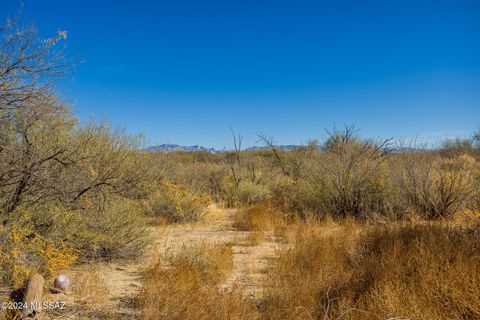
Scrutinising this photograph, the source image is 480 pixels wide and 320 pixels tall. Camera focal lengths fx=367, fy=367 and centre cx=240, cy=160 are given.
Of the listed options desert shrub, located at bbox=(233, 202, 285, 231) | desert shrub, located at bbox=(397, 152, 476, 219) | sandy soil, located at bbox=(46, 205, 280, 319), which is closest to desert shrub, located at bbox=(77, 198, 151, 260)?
sandy soil, located at bbox=(46, 205, 280, 319)

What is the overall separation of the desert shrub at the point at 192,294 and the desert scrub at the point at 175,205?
5.49 metres

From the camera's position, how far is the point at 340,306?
3730 millimetres

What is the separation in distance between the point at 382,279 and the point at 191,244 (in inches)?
166

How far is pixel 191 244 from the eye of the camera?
7.49m

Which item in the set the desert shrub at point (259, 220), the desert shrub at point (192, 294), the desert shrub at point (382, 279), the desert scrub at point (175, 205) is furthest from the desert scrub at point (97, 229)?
the desert scrub at point (175, 205)

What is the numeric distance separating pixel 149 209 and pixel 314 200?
518 centimetres

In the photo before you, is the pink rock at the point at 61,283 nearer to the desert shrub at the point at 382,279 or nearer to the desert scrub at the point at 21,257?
the desert scrub at the point at 21,257

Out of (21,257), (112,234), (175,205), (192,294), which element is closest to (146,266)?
(112,234)

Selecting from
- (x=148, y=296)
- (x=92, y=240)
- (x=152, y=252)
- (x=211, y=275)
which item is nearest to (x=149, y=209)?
(x=152, y=252)

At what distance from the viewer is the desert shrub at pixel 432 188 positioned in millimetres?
9188

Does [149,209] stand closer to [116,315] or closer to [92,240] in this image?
[92,240]

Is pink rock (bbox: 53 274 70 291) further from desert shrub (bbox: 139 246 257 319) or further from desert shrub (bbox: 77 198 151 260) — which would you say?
desert shrub (bbox: 77 198 151 260)

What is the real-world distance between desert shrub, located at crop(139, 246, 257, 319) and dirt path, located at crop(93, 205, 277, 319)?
262 millimetres

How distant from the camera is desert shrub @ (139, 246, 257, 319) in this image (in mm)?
3822
